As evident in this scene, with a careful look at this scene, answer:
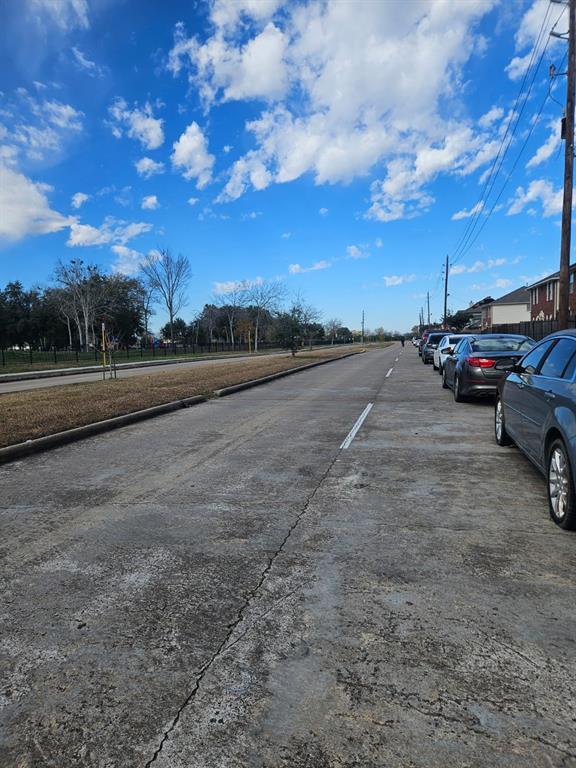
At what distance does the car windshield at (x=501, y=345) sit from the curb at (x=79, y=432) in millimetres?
7054

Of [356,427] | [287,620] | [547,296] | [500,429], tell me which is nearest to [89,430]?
[356,427]

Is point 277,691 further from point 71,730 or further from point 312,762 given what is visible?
point 71,730

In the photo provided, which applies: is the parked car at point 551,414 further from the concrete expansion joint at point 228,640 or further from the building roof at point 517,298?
the building roof at point 517,298

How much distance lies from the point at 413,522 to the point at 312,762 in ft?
9.21

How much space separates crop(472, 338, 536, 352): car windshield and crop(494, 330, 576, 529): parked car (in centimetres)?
484

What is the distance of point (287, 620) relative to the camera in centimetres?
305

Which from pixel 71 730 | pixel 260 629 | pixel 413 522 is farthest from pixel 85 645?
pixel 413 522

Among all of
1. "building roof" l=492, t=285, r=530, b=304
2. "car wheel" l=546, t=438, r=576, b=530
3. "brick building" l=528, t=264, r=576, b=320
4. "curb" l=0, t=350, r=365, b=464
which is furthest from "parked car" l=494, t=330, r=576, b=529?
"building roof" l=492, t=285, r=530, b=304

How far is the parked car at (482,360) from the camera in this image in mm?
11227

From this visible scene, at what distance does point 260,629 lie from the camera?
2.97m

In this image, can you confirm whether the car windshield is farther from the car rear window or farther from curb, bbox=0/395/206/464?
curb, bbox=0/395/206/464

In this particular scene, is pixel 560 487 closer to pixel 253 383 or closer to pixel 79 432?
pixel 79 432

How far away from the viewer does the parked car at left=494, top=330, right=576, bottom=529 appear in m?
4.38

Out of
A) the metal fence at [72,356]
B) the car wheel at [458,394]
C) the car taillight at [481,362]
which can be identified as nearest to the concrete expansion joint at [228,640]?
the car taillight at [481,362]
